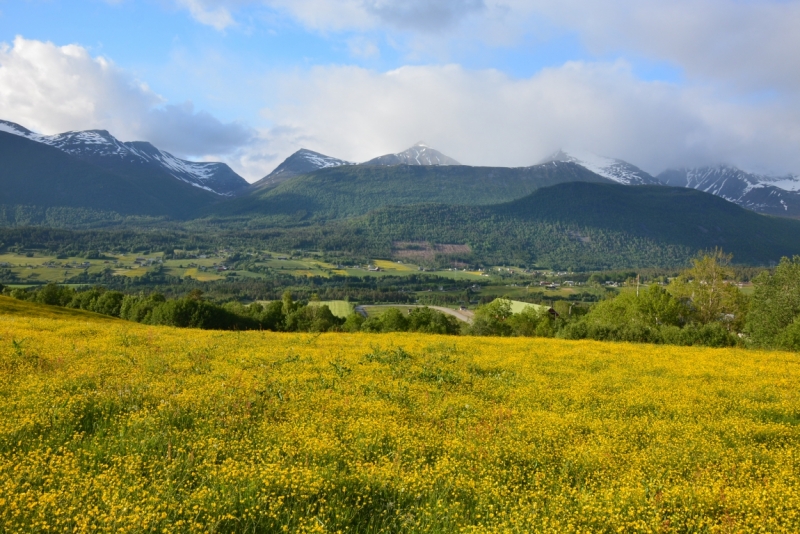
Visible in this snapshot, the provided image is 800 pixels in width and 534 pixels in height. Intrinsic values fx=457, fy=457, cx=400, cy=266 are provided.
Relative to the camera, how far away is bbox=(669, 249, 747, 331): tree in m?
72.7

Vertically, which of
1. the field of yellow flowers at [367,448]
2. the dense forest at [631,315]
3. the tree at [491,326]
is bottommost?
the tree at [491,326]

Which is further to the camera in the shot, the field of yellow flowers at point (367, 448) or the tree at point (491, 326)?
the tree at point (491, 326)

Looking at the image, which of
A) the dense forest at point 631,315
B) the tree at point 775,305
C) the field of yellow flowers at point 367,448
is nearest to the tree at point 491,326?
the dense forest at point 631,315

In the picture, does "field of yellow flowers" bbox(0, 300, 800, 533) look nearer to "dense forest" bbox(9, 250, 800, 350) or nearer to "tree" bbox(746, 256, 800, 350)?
"dense forest" bbox(9, 250, 800, 350)


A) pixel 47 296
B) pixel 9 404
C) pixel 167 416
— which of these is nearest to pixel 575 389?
pixel 167 416

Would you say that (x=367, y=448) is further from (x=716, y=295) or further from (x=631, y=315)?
(x=716, y=295)

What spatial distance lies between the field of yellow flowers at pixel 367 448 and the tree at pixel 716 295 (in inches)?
2523

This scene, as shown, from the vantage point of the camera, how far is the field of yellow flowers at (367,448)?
6.85m

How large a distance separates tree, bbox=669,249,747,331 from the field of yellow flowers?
64.1 m

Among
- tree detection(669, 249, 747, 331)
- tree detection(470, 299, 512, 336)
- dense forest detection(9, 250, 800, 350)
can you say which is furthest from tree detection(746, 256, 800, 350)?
tree detection(470, 299, 512, 336)

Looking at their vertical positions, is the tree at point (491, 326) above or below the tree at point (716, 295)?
below

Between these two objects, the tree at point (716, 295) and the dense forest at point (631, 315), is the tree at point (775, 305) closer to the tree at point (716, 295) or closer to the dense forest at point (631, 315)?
the dense forest at point (631, 315)

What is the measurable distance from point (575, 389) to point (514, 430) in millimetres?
6655

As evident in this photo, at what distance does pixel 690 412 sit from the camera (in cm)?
1445
